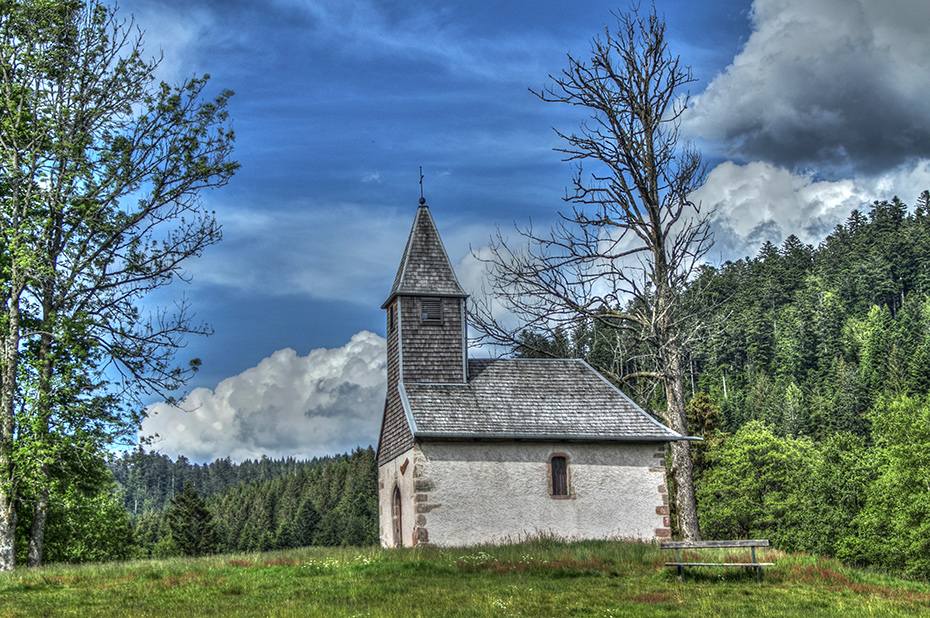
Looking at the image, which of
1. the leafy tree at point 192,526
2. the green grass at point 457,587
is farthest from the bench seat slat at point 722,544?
the leafy tree at point 192,526

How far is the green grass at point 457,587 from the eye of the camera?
1245cm

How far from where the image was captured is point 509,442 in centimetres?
2489

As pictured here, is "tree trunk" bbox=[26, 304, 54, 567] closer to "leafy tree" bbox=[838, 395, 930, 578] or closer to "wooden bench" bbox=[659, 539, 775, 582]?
"wooden bench" bbox=[659, 539, 775, 582]

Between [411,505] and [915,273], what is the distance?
129554 mm

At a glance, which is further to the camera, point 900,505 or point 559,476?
point 900,505

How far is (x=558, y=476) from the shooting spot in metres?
24.9

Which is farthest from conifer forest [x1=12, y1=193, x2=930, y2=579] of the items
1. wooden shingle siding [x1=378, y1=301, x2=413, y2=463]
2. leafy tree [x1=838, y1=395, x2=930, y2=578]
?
wooden shingle siding [x1=378, y1=301, x2=413, y2=463]

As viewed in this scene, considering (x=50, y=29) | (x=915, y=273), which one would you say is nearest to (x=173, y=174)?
(x=50, y=29)

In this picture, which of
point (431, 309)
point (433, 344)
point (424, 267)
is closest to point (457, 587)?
point (433, 344)

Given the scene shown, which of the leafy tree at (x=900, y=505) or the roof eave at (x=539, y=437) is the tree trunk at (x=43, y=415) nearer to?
the roof eave at (x=539, y=437)

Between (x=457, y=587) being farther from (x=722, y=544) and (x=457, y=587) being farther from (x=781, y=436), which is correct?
(x=781, y=436)

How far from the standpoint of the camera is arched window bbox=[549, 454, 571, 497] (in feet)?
81.1

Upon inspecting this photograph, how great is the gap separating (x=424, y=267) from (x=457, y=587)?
15201 millimetres

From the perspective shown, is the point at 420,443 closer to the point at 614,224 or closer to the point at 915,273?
the point at 614,224
